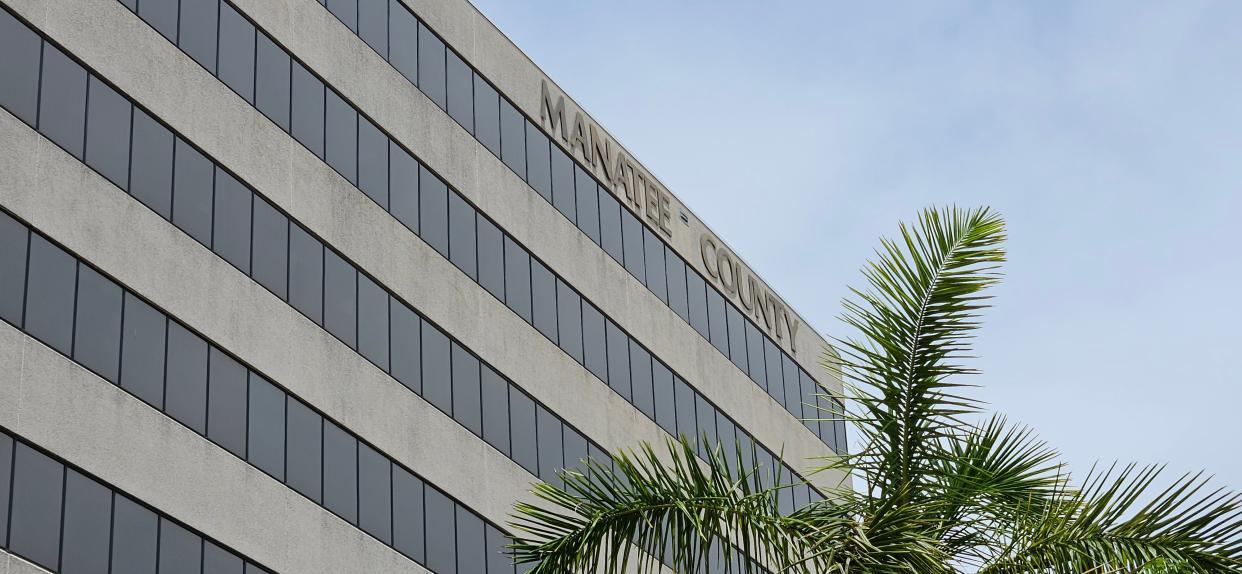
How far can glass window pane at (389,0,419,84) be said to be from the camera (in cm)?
4069

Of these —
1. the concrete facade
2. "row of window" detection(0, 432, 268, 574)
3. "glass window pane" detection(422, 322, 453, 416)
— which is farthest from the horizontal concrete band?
"glass window pane" detection(422, 322, 453, 416)

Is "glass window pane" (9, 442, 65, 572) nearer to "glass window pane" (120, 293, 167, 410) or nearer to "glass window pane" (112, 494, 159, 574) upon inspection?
"glass window pane" (112, 494, 159, 574)

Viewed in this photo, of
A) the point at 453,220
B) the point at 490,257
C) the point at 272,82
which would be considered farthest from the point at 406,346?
the point at 272,82

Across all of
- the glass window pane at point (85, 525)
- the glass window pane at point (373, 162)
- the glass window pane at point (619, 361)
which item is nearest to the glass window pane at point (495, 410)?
the glass window pane at point (373, 162)

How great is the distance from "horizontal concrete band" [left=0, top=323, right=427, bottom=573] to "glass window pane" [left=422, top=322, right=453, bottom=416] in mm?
4401

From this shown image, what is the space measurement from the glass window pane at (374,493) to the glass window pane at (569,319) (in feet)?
28.1

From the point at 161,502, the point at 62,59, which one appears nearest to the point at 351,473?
the point at 161,502

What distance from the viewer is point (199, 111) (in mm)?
33594

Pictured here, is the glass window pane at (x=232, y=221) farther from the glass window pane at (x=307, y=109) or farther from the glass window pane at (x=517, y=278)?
the glass window pane at (x=517, y=278)

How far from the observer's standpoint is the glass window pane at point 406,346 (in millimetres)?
37031

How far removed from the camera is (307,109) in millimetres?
37000

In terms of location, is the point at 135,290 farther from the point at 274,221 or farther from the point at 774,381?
the point at 774,381

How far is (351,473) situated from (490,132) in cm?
1154

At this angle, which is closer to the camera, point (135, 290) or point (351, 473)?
point (135, 290)
